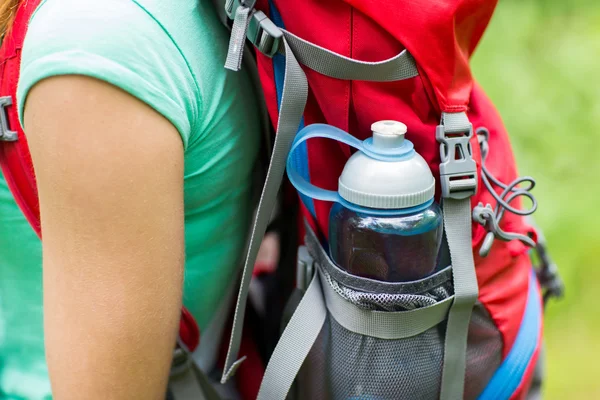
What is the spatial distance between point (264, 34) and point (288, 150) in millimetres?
142

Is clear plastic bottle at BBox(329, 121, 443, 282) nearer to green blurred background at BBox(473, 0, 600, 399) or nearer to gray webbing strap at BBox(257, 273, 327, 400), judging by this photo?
gray webbing strap at BBox(257, 273, 327, 400)

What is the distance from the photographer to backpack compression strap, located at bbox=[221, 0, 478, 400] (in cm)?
85

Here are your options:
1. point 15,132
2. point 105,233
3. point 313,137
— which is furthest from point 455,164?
point 15,132

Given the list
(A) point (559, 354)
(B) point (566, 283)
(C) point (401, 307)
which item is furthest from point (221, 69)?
(B) point (566, 283)

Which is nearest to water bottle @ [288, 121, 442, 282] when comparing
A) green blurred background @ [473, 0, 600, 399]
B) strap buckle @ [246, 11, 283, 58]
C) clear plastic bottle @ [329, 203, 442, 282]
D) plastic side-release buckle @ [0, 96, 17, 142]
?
clear plastic bottle @ [329, 203, 442, 282]

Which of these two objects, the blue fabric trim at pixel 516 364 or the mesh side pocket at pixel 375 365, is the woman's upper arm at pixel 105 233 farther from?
the blue fabric trim at pixel 516 364

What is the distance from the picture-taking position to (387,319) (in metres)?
0.93

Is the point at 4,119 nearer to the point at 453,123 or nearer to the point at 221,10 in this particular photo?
the point at 221,10

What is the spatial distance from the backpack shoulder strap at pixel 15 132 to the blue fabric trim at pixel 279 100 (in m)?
0.28

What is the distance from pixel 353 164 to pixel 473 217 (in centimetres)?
19

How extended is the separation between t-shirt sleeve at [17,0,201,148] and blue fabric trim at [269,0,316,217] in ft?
0.41

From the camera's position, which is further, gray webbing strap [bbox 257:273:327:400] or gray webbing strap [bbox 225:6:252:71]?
gray webbing strap [bbox 257:273:327:400]

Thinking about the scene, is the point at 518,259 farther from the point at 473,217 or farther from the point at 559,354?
the point at 559,354

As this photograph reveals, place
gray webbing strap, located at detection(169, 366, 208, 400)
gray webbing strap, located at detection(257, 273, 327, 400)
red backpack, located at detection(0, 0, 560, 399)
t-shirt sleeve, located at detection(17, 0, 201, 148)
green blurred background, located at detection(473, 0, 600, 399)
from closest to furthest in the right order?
t-shirt sleeve, located at detection(17, 0, 201, 148), red backpack, located at detection(0, 0, 560, 399), gray webbing strap, located at detection(257, 273, 327, 400), gray webbing strap, located at detection(169, 366, 208, 400), green blurred background, located at detection(473, 0, 600, 399)
